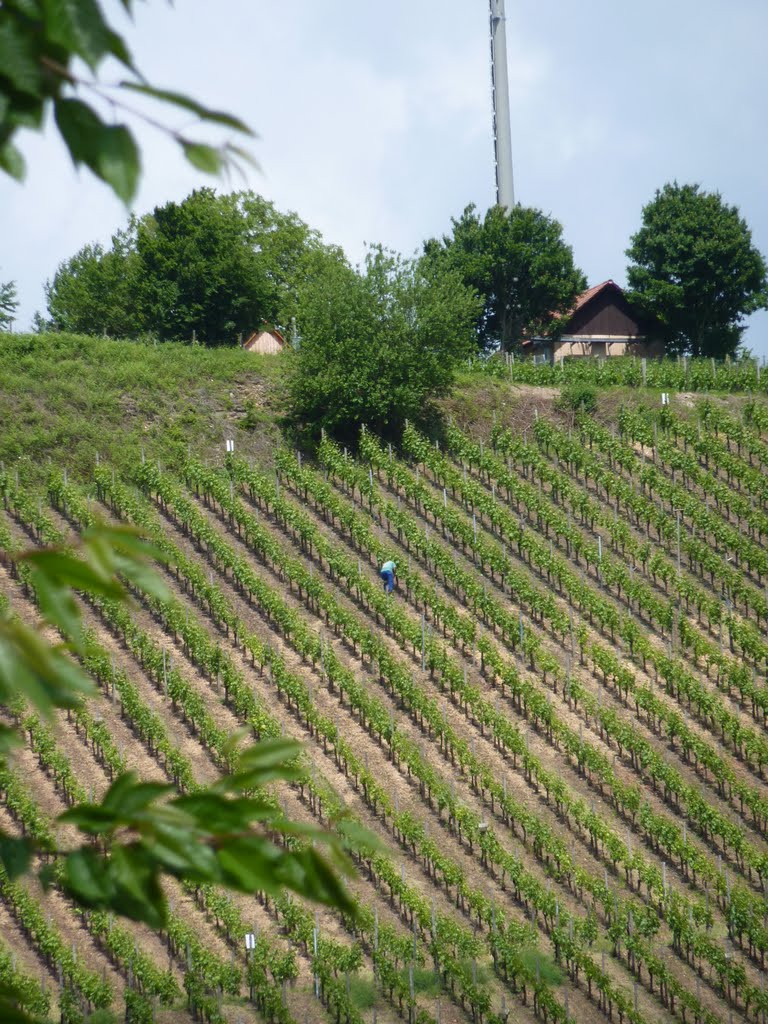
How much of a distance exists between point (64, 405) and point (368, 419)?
6789 mm

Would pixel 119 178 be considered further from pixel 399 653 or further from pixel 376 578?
pixel 376 578

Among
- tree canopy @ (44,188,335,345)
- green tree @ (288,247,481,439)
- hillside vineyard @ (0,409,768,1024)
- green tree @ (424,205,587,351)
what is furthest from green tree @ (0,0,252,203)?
green tree @ (424,205,587,351)

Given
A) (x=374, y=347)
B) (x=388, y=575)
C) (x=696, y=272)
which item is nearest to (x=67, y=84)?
(x=388, y=575)

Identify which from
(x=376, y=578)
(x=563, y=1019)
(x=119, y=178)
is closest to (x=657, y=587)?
(x=376, y=578)

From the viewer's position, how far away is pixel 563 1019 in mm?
15922

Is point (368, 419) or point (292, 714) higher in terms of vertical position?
point (368, 419)

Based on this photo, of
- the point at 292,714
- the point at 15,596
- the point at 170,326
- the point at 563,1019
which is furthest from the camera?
the point at 170,326

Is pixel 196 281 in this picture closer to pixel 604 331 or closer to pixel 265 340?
pixel 265 340

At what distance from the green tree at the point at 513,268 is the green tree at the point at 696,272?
2.56m

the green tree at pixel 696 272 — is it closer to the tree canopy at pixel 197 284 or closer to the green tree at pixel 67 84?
the tree canopy at pixel 197 284

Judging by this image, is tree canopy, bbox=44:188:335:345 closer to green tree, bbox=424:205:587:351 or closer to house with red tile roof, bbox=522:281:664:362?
green tree, bbox=424:205:587:351

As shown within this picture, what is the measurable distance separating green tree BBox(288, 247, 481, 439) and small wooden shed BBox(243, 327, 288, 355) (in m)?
9.92

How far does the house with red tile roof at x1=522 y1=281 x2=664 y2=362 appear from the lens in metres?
45.7

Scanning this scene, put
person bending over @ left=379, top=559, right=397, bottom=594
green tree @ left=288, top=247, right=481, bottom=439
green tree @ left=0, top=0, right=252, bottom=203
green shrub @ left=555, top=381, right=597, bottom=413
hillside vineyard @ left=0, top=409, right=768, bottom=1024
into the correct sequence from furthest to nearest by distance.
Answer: green shrub @ left=555, top=381, right=597, bottom=413, green tree @ left=288, top=247, right=481, bottom=439, person bending over @ left=379, top=559, right=397, bottom=594, hillside vineyard @ left=0, top=409, right=768, bottom=1024, green tree @ left=0, top=0, right=252, bottom=203
